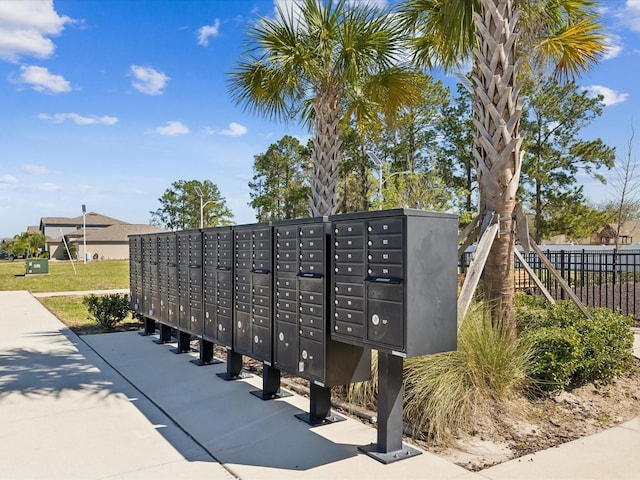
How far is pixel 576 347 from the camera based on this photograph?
4938 millimetres

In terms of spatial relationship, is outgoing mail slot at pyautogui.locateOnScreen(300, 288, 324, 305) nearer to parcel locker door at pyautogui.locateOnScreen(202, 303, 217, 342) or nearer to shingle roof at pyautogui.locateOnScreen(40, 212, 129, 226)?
parcel locker door at pyautogui.locateOnScreen(202, 303, 217, 342)

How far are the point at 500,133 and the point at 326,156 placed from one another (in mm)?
3122

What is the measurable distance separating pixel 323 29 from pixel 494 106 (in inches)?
127

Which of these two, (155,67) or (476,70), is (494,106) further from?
(155,67)

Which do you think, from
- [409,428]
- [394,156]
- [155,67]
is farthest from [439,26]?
[394,156]

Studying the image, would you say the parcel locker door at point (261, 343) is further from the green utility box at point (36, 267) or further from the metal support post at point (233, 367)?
the green utility box at point (36, 267)

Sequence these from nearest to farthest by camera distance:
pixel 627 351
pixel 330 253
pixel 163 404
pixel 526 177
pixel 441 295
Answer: pixel 441 295
pixel 330 253
pixel 163 404
pixel 627 351
pixel 526 177

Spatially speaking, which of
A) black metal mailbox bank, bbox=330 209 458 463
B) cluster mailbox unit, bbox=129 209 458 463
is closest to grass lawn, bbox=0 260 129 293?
cluster mailbox unit, bbox=129 209 458 463

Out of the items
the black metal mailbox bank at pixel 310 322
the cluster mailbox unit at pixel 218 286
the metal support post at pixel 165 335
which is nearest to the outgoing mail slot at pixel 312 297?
the black metal mailbox bank at pixel 310 322

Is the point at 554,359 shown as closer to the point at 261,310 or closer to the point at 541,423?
the point at 541,423

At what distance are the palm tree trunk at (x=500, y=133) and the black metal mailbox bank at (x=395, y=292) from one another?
2558 mm

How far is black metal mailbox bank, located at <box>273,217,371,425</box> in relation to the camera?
4164 millimetres

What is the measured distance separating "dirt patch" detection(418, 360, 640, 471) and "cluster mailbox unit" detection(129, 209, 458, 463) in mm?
486

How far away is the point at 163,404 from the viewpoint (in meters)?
5.10
